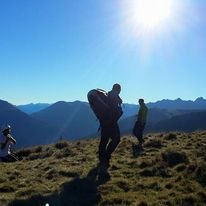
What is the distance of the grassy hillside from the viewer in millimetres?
11719

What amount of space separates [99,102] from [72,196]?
4.87m

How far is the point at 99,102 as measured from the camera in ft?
53.7

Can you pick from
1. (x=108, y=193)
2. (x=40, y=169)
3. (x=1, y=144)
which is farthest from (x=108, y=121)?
(x=1, y=144)

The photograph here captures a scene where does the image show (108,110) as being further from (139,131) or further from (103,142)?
(139,131)

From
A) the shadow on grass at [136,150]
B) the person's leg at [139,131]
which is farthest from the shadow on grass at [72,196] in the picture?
the person's leg at [139,131]

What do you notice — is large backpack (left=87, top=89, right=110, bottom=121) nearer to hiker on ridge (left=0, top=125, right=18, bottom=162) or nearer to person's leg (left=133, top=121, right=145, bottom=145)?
hiker on ridge (left=0, top=125, right=18, bottom=162)

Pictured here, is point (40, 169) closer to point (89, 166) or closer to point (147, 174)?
point (89, 166)

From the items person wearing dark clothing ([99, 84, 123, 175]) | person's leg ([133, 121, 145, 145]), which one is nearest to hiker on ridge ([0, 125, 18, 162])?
person's leg ([133, 121, 145, 145])

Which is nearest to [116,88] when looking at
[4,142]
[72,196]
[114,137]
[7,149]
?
[114,137]

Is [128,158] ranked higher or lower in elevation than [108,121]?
lower

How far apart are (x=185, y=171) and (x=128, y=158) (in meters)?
4.52

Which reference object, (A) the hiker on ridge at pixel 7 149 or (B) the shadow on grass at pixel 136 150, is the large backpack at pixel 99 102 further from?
(A) the hiker on ridge at pixel 7 149

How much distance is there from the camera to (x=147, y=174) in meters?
15.1

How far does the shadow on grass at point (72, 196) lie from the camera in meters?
11.5
